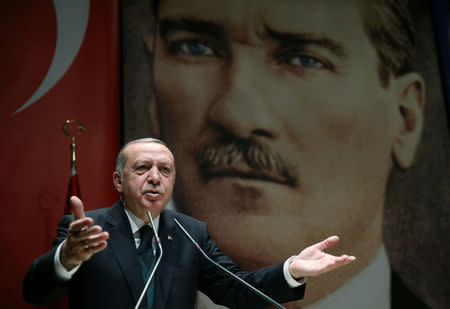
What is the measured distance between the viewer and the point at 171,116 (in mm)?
2979

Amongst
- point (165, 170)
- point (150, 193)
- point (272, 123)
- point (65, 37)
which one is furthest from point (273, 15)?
point (150, 193)

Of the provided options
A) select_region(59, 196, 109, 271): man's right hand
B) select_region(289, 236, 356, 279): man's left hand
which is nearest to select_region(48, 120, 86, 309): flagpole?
select_region(59, 196, 109, 271): man's right hand

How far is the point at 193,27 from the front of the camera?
311cm

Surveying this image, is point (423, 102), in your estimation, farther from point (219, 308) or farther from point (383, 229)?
point (219, 308)

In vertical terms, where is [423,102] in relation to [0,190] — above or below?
above

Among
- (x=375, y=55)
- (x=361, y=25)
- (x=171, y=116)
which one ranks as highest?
(x=361, y=25)

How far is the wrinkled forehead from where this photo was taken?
3125 mm

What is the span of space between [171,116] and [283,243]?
1.09 m

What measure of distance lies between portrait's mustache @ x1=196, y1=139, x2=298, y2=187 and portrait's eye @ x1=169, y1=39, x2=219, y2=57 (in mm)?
612

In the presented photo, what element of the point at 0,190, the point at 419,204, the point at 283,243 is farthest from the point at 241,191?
the point at 0,190

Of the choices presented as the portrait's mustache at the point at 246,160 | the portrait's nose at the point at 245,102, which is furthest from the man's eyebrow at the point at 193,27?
the portrait's mustache at the point at 246,160

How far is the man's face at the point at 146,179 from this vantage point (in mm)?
1890

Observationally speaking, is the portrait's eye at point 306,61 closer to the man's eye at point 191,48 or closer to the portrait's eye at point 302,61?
the portrait's eye at point 302,61

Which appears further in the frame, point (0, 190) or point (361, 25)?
point (361, 25)
